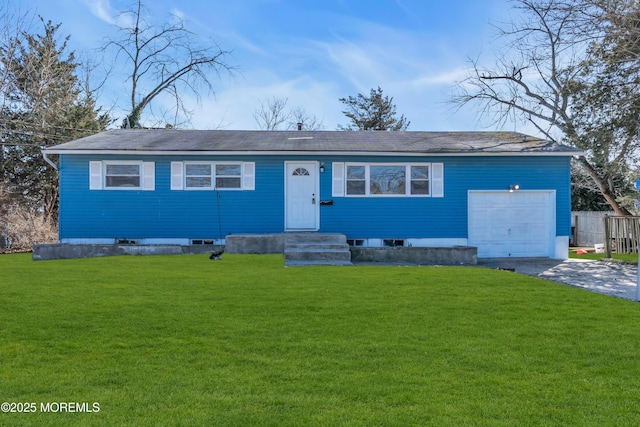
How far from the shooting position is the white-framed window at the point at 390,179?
556 inches

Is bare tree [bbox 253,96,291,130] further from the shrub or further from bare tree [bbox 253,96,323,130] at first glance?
the shrub

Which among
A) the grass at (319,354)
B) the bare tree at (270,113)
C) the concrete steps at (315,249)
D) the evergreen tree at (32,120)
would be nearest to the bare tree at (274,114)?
the bare tree at (270,113)

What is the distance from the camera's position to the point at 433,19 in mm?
19000

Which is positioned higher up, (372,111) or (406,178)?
(372,111)

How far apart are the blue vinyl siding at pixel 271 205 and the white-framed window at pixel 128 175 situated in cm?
15

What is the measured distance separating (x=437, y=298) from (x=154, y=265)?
6597 millimetres

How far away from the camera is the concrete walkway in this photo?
344 inches

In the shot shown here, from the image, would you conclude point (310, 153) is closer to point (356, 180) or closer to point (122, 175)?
point (356, 180)

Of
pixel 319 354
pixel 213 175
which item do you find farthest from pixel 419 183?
pixel 319 354

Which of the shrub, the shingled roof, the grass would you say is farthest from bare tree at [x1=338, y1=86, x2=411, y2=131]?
the grass

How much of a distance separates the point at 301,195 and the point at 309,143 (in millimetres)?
1893

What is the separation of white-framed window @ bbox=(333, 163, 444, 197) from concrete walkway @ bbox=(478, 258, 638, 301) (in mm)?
2659

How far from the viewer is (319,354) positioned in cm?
434

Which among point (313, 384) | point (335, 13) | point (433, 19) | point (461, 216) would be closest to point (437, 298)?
point (313, 384)
